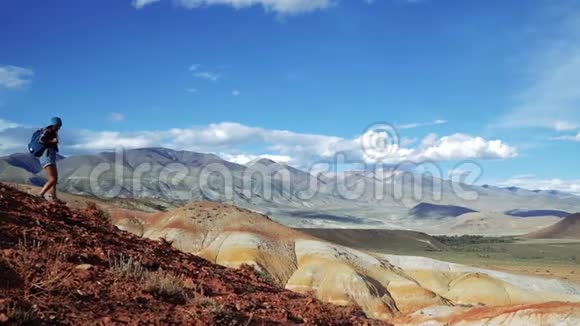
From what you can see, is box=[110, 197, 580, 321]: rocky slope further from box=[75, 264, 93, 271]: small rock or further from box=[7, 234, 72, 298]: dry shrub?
box=[75, 264, 93, 271]: small rock

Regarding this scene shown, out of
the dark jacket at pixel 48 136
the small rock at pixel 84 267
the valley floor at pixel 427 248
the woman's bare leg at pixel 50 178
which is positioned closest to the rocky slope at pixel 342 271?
the woman's bare leg at pixel 50 178

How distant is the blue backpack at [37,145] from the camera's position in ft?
41.7

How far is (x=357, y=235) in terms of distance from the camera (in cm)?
12362

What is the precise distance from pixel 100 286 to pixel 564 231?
201092 mm

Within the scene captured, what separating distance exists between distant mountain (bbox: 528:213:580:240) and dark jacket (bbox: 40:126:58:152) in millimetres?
189474

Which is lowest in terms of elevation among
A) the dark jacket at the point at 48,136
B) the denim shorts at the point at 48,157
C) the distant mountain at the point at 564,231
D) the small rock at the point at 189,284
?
the distant mountain at the point at 564,231

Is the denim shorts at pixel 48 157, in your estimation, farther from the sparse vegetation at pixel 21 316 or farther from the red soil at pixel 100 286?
the sparse vegetation at pixel 21 316

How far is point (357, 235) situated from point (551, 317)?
95357mm

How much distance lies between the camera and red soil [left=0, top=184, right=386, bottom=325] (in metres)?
6.63

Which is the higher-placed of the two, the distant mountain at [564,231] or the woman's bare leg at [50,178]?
the woman's bare leg at [50,178]

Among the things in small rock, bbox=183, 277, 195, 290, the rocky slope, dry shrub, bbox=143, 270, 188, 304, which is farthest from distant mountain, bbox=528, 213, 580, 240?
dry shrub, bbox=143, 270, 188, 304

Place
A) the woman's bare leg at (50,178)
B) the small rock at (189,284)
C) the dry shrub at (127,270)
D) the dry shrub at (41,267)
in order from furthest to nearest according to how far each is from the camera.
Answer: the woman's bare leg at (50,178)
the small rock at (189,284)
the dry shrub at (127,270)
the dry shrub at (41,267)

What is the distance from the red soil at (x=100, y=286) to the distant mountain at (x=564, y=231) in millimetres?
189213

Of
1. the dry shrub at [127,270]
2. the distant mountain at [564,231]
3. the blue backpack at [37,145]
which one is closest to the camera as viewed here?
the dry shrub at [127,270]
